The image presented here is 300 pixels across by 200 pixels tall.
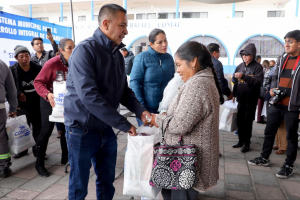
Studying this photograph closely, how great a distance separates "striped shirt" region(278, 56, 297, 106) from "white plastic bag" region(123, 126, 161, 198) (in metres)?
2.36

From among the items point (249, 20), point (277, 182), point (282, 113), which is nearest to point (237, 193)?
point (277, 182)

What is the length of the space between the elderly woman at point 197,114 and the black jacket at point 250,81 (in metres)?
2.73

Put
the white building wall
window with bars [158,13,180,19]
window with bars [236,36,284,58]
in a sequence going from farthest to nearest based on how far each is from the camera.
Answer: window with bars [158,13,180,19], window with bars [236,36,284,58], the white building wall

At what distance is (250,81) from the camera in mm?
4191

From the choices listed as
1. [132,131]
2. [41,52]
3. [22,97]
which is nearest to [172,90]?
[132,131]

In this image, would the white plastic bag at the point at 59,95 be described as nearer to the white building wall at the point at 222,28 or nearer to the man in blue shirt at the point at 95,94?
the man in blue shirt at the point at 95,94

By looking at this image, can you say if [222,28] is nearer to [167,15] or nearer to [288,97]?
[167,15]

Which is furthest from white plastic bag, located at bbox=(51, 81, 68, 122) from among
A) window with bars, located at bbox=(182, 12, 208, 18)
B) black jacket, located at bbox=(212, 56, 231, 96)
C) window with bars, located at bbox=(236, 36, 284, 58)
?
→ window with bars, located at bbox=(182, 12, 208, 18)

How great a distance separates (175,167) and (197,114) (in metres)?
0.41

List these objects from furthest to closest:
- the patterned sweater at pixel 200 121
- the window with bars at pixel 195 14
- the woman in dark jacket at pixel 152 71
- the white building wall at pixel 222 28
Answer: the window with bars at pixel 195 14 → the white building wall at pixel 222 28 → the woman in dark jacket at pixel 152 71 → the patterned sweater at pixel 200 121

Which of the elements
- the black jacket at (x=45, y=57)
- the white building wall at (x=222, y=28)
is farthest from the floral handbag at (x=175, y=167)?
the white building wall at (x=222, y=28)

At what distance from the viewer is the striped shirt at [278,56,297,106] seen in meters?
3.34

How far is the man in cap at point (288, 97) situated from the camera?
3.22 metres

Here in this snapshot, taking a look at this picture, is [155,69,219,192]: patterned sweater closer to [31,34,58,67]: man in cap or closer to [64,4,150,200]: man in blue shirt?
[64,4,150,200]: man in blue shirt
